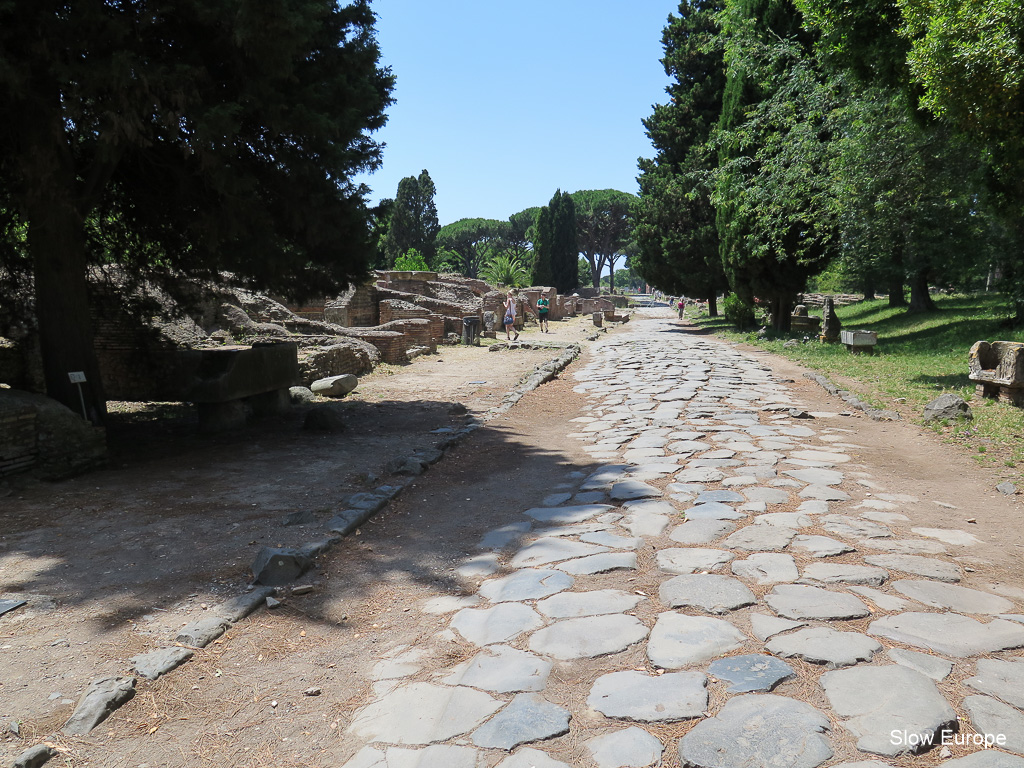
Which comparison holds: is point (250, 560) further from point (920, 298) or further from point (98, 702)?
point (920, 298)

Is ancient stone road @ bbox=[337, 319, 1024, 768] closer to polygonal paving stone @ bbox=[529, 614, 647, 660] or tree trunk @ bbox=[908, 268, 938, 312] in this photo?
polygonal paving stone @ bbox=[529, 614, 647, 660]

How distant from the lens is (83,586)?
12.0 ft

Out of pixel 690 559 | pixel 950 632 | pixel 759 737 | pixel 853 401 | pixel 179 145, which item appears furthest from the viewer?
pixel 853 401

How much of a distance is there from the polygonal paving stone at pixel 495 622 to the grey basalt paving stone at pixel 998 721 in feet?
5.28

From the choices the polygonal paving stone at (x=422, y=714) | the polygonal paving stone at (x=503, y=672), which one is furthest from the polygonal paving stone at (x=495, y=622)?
the polygonal paving stone at (x=422, y=714)

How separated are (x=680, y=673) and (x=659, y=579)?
3.02 feet

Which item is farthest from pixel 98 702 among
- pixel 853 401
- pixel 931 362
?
pixel 931 362

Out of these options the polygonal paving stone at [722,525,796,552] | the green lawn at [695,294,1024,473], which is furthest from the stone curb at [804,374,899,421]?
the polygonal paving stone at [722,525,796,552]

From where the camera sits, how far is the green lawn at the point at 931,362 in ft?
21.7

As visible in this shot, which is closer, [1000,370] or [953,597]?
[953,597]

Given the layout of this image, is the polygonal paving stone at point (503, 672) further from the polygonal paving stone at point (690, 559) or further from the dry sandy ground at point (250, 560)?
the polygonal paving stone at point (690, 559)

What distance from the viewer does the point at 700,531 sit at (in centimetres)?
420

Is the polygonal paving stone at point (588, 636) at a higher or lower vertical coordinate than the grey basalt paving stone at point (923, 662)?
higher

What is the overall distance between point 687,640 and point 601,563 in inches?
37.2
